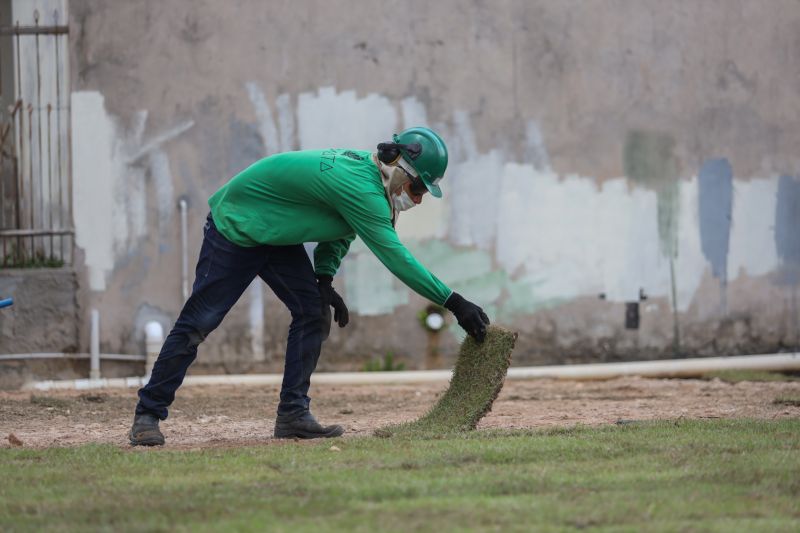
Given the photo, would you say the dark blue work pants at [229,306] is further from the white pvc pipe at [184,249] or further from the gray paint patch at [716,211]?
the gray paint patch at [716,211]

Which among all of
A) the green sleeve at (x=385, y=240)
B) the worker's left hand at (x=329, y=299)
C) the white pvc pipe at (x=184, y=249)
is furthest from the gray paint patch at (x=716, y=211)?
the green sleeve at (x=385, y=240)

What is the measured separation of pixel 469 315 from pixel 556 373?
4911 millimetres

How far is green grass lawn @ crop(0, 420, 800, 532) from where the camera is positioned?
4648mm

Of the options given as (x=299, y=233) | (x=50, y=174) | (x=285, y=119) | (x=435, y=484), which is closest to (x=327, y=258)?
(x=299, y=233)

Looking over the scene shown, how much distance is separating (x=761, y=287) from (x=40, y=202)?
21.9 feet

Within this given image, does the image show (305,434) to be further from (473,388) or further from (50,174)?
(50,174)

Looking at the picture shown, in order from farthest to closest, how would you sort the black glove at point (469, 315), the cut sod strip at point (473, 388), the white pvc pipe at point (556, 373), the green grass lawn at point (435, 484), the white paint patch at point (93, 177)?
the white paint patch at point (93, 177) → the white pvc pipe at point (556, 373) → the cut sod strip at point (473, 388) → the black glove at point (469, 315) → the green grass lawn at point (435, 484)

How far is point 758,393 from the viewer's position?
31.8 feet

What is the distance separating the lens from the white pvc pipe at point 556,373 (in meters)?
11.2

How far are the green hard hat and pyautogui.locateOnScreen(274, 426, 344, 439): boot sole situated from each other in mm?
1445

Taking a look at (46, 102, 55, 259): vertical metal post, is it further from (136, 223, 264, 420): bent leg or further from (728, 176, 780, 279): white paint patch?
(728, 176, 780, 279): white paint patch

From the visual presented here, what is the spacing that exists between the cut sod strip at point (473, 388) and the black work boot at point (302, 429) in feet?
0.94

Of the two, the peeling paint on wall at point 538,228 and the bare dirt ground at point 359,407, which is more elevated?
the peeling paint on wall at point 538,228

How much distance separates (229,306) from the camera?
7008 millimetres
